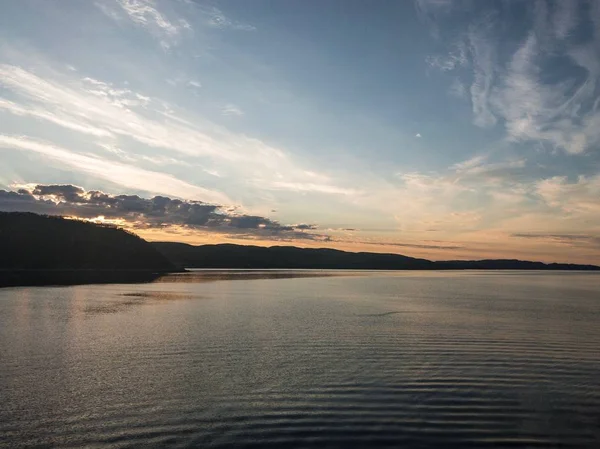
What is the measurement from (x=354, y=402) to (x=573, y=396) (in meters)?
8.99

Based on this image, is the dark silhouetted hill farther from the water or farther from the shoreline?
the water

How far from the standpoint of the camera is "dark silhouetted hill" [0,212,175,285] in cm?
15400

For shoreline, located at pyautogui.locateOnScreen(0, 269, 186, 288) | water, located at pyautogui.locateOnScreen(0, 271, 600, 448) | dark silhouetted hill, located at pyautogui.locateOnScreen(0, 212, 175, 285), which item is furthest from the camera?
dark silhouetted hill, located at pyautogui.locateOnScreen(0, 212, 175, 285)

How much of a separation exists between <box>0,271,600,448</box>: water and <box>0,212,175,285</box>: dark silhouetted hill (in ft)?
403

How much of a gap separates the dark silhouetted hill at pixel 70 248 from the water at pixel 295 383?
122861mm

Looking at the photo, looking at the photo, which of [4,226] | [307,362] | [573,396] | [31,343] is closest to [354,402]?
[307,362]

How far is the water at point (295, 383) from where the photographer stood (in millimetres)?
14461

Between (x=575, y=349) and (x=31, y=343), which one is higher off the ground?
(x=575, y=349)

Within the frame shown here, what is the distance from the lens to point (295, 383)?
2014 cm

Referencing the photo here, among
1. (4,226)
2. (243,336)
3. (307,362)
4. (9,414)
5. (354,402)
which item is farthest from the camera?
(4,226)

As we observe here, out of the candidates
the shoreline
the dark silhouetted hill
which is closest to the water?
the shoreline

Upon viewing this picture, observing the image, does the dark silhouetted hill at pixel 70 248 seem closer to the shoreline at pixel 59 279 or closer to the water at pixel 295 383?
the shoreline at pixel 59 279

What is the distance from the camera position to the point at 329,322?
39750 mm

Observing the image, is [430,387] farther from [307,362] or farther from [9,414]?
[9,414]
